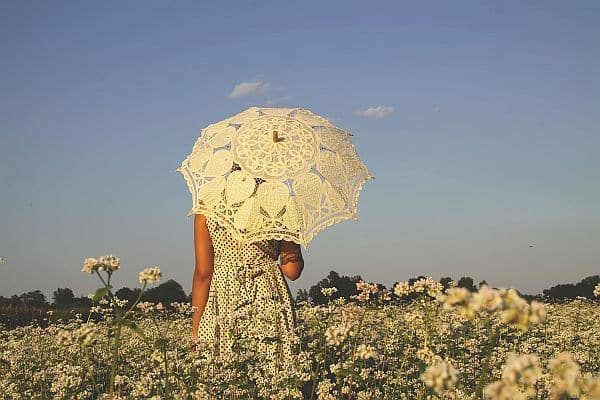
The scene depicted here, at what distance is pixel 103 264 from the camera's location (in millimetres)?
3682

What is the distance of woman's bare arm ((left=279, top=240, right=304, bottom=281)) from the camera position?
7.36 metres

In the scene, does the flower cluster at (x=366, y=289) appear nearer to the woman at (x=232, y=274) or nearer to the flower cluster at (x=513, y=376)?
the woman at (x=232, y=274)

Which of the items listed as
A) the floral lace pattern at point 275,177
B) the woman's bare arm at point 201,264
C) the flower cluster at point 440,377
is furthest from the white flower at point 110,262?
the woman's bare arm at point 201,264

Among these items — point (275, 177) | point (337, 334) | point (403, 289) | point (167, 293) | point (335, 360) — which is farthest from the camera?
point (167, 293)

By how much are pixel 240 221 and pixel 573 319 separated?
7764 mm

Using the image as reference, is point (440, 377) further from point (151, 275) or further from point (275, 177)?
point (275, 177)

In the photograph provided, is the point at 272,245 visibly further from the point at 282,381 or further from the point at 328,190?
the point at 282,381

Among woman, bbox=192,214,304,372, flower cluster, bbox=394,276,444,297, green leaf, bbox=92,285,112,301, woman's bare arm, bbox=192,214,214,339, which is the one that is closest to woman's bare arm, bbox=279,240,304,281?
woman, bbox=192,214,304,372

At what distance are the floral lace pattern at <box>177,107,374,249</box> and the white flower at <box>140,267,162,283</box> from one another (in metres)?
2.83

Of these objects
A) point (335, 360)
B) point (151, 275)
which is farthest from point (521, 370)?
point (335, 360)

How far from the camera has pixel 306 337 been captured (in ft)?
25.9

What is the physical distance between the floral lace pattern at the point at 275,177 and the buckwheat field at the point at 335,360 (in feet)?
2.56

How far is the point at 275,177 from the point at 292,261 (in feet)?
3.29

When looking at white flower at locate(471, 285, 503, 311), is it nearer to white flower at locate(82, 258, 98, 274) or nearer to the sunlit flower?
the sunlit flower
